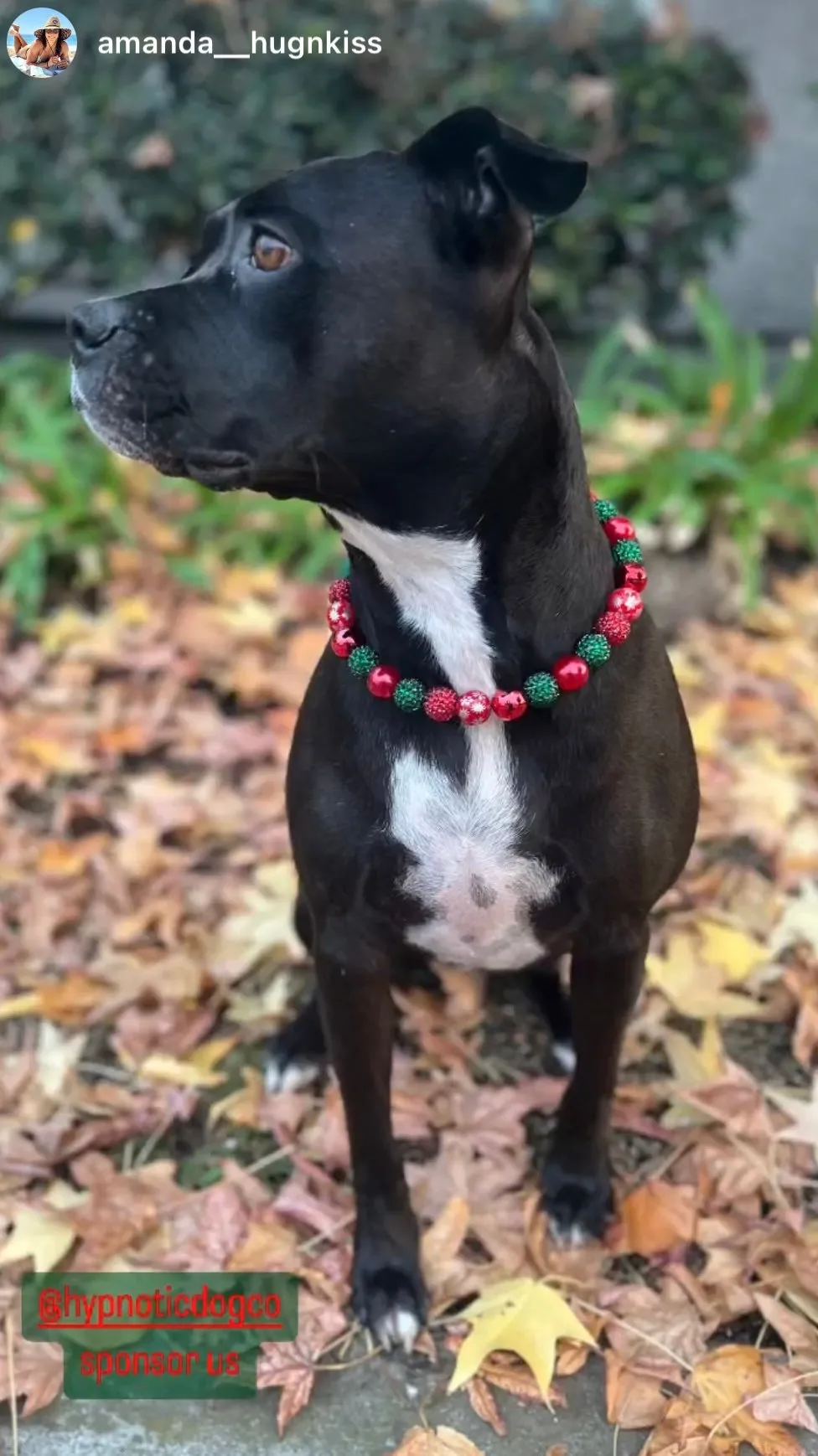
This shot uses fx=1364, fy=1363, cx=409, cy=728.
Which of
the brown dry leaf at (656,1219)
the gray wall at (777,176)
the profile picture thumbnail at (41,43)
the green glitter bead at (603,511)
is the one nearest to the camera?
the green glitter bead at (603,511)

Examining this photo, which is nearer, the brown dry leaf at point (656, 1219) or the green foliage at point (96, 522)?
the brown dry leaf at point (656, 1219)

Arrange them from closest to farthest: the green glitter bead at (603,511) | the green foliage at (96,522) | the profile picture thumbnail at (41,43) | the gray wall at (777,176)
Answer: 1. the green glitter bead at (603,511)
2. the profile picture thumbnail at (41,43)
3. the green foliage at (96,522)
4. the gray wall at (777,176)

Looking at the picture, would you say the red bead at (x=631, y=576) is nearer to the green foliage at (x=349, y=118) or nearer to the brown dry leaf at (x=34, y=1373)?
the brown dry leaf at (x=34, y=1373)

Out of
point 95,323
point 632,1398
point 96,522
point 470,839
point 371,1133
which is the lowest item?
point 632,1398

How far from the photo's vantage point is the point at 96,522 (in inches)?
163

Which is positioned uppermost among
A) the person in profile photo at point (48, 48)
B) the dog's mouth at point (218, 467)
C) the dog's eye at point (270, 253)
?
the person in profile photo at point (48, 48)

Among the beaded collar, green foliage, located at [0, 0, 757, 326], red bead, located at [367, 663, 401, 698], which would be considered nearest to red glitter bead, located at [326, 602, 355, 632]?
the beaded collar

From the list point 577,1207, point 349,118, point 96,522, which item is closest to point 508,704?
point 577,1207

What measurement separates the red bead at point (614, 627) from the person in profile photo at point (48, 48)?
3042 mm

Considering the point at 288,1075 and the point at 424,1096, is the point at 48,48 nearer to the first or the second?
the point at 288,1075

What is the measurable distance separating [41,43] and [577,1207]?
3.55m

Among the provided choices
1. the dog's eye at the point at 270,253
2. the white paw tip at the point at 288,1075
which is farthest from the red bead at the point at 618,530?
the white paw tip at the point at 288,1075

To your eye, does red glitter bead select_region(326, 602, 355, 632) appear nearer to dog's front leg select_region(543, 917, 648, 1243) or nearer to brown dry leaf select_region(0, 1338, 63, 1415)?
dog's front leg select_region(543, 917, 648, 1243)

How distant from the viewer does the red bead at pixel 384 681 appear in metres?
1.74
